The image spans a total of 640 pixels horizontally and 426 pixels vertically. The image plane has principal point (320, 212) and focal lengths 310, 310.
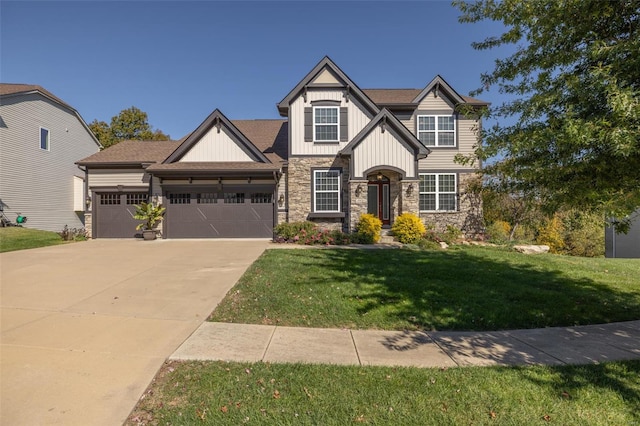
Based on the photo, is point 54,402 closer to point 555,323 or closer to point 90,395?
point 90,395

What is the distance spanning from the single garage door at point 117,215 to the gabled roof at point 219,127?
10.3ft

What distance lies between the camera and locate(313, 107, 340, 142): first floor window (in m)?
15.8

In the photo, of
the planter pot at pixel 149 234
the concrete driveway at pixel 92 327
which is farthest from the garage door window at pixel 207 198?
the concrete driveway at pixel 92 327

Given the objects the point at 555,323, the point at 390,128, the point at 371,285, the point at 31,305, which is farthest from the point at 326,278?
the point at 390,128

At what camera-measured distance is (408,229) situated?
14055 mm

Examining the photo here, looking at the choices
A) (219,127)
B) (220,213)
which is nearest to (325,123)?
(219,127)

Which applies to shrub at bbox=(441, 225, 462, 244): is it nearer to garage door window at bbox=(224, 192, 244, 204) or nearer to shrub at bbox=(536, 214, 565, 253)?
shrub at bbox=(536, 214, 565, 253)

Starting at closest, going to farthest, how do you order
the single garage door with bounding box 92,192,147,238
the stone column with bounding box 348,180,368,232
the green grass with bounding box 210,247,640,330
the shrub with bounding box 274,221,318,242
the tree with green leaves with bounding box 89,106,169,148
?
the green grass with bounding box 210,247,640,330 → the shrub with bounding box 274,221,318,242 → the stone column with bounding box 348,180,368,232 → the single garage door with bounding box 92,192,147,238 → the tree with green leaves with bounding box 89,106,169,148

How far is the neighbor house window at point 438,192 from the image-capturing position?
1623cm

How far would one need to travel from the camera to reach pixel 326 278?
7.23 m

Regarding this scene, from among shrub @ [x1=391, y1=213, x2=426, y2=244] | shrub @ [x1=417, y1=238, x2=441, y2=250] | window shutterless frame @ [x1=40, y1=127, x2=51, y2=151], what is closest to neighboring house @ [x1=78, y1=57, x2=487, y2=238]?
shrub @ [x1=391, y1=213, x2=426, y2=244]

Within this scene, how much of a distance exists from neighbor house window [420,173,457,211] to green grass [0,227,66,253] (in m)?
17.6

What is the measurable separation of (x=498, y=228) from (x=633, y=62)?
15106mm

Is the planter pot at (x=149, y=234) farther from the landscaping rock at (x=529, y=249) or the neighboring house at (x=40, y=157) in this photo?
the landscaping rock at (x=529, y=249)
